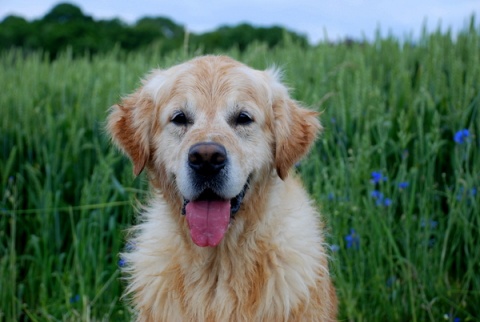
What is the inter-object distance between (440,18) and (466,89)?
212 centimetres

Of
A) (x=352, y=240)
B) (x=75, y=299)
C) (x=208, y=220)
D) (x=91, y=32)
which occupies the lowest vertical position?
(x=75, y=299)

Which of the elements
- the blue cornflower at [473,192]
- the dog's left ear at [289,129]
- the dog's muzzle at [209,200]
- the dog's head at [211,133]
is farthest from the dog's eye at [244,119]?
the blue cornflower at [473,192]

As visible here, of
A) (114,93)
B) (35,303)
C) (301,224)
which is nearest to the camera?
(301,224)

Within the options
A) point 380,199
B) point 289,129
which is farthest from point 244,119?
point 380,199

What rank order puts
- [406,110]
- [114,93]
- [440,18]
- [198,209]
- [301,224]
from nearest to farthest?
[198,209], [301,224], [406,110], [114,93], [440,18]

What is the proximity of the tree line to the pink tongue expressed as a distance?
2237 cm

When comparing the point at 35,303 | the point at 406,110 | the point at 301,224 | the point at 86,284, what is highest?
the point at 406,110

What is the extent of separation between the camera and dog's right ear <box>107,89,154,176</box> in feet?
10.1

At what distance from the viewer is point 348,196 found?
4.10 metres

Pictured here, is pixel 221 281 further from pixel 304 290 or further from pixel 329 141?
pixel 329 141

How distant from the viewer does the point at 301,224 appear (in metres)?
2.99

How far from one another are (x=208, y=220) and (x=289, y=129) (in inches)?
25.0

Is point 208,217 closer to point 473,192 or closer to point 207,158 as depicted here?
point 207,158

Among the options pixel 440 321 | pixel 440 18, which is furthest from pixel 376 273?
pixel 440 18
